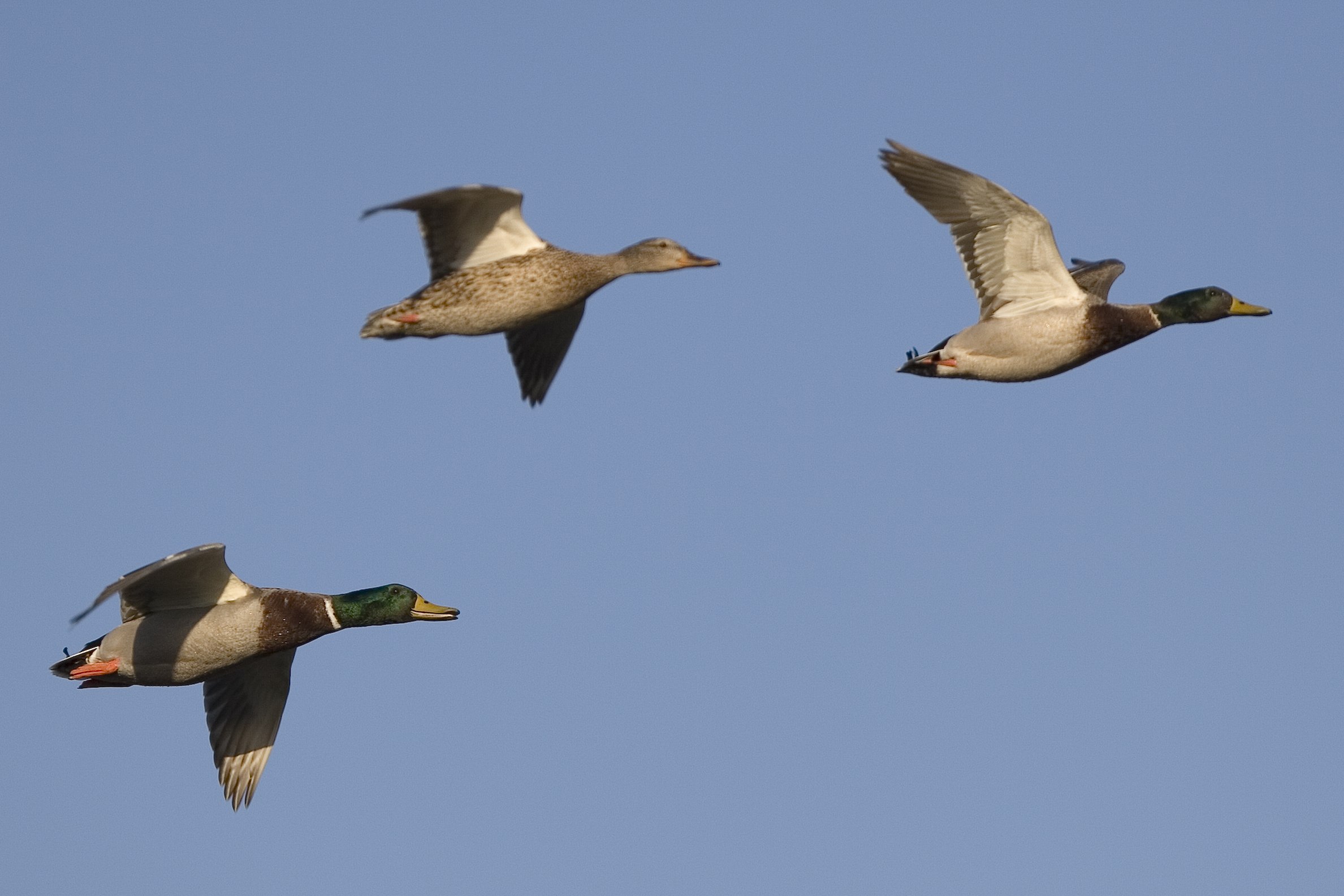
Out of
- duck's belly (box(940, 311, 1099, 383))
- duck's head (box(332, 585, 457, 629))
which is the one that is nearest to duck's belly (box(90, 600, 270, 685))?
duck's head (box(332, 585, 457, 629))

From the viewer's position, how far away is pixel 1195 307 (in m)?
15.3

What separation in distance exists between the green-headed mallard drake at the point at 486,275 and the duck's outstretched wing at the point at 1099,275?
15.6 ft

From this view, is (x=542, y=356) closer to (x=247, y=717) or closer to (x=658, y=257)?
(x=658, y=257)

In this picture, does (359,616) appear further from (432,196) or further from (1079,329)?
(1079,329)

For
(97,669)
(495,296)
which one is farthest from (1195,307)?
(97,669)

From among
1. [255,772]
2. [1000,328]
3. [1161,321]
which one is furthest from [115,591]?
[1161,321]

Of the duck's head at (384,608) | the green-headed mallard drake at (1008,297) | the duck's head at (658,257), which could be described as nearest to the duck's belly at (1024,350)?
the green-headed mallard drake at (1008,297)

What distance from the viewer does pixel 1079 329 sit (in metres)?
14.5

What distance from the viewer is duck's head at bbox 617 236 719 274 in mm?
15500

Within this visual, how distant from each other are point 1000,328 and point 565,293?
3.46 m

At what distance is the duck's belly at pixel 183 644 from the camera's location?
12734 millimetres

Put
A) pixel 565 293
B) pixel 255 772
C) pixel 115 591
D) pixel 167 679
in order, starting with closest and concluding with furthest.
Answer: pixel 115 591 < pixel 167 679 < pixel 255 772 < pixel 565 293

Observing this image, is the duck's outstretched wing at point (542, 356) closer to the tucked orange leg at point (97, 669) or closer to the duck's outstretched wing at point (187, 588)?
the duck's outstretched wing at point (187, 588)

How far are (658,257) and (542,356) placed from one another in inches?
81.5
